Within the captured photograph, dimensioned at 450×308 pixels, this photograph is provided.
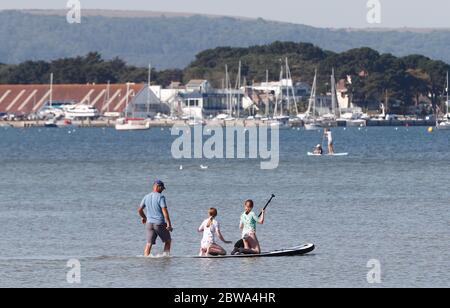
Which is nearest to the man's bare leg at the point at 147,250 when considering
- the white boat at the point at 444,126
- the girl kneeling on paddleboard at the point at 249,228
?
the girl kneeling on paddleboard at the point at 249,228

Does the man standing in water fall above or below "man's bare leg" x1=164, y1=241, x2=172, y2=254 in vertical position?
above

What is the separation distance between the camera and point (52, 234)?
3697cm

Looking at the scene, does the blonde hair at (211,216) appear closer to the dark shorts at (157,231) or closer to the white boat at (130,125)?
the dark shorts at (157,231)

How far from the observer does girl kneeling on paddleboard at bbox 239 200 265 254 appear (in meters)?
29.9

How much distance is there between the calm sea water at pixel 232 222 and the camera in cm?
2850

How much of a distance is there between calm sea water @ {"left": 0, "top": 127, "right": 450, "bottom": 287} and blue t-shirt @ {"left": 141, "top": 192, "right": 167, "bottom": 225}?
1.08 m

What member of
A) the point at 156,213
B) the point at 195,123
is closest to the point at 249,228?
the point at 156,213

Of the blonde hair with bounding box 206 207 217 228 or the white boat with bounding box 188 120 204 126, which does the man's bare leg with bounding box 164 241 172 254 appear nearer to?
the blonde hair with bounding box 206 207 217 228

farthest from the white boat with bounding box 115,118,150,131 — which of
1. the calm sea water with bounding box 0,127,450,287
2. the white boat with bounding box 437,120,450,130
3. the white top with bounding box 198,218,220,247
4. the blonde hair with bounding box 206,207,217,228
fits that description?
the blonde hair with bounding box 206,207,217,228

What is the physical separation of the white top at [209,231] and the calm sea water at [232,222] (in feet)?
1.69

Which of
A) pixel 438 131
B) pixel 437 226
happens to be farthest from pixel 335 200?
pixel 438 131

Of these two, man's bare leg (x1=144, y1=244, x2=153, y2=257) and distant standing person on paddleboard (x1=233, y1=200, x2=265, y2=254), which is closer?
distant standing person on paddleboard (x1=233, y1=200, x2=265, y2=254)

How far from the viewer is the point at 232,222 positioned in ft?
132

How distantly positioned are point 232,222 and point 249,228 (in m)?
10.2
